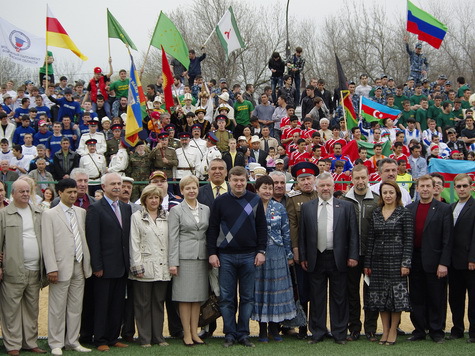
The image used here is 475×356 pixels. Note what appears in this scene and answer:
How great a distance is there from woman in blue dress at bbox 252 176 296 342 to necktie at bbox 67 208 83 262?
Answer: 2.13 metres

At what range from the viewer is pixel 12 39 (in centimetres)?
1873

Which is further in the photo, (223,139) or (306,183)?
(223,139)

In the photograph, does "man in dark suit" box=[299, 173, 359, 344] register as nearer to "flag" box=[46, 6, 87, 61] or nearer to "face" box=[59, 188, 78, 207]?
"face" box=[59, 188, 78, 207]

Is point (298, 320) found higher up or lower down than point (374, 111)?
lower down

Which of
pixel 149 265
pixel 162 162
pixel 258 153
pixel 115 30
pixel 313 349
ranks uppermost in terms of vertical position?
pixel 115 30

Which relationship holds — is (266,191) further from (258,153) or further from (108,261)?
(258,153)

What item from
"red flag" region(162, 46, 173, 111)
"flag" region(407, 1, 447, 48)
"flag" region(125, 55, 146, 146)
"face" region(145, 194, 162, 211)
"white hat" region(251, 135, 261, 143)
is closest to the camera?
"face" region(145, 194, 162, 211)

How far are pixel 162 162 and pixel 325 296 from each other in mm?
6288

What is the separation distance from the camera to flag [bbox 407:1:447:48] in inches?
798

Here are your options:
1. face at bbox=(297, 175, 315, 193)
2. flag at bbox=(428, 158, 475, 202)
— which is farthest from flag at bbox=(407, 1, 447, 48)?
face at bbox=(297, 175, 315, 193)

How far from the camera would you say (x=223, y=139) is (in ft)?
51.3

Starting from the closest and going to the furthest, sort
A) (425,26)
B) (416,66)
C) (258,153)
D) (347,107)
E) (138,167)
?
(138,167) → (258,153) → (347,107) → (425,26) → (416,66)

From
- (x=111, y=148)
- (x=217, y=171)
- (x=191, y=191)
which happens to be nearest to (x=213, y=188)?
(x=217, y=171)

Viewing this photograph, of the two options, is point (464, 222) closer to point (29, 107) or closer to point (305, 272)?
point (305, 272)
